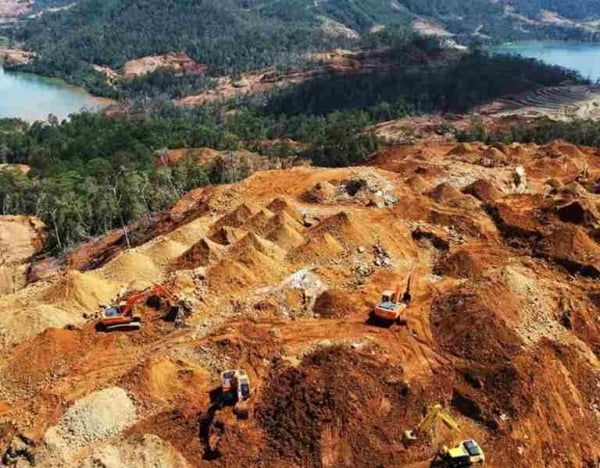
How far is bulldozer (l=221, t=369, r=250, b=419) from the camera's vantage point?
77.7 ft

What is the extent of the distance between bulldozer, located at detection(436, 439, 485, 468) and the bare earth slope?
3.53 feet

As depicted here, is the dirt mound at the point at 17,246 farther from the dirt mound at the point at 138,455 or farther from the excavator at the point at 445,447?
the excavator at the point at 445,447

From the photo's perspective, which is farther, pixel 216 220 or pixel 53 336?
pixel 216 220

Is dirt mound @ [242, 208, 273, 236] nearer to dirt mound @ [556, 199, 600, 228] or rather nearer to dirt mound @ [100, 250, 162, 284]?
dirt mound @ [100, 250, 162, 284]

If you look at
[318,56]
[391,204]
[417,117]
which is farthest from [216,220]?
[318,56]

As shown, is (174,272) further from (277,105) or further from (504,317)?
(277,105)

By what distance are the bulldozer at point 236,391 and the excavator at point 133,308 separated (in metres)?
6.43

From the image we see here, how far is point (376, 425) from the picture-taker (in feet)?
77.2

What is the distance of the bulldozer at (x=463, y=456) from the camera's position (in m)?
21.5

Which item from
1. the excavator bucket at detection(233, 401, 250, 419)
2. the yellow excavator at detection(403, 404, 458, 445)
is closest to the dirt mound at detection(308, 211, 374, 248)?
the yellow excavator at detection(403, 404, 458, 445)

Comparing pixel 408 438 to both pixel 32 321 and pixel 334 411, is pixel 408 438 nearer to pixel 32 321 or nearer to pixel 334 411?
pixel 334 411

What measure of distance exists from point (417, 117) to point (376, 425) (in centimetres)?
11436

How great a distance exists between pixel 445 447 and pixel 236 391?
808 cm

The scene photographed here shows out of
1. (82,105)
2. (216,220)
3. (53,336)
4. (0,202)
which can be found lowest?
(82,105)
